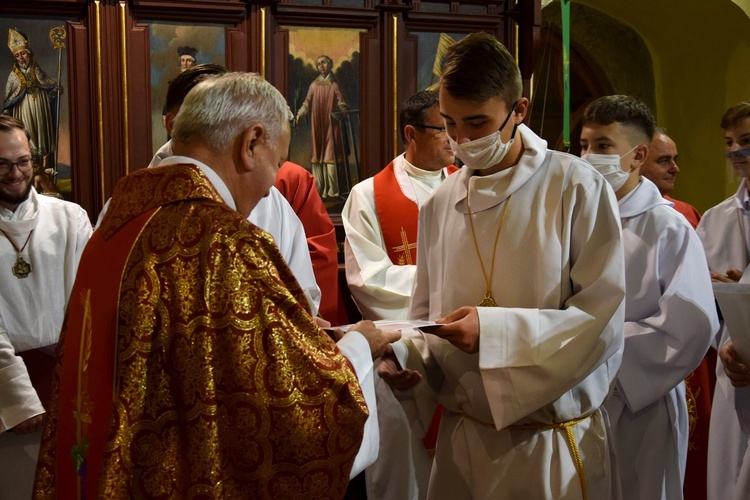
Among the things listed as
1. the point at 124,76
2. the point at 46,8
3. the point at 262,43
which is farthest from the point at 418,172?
the point at 46,8

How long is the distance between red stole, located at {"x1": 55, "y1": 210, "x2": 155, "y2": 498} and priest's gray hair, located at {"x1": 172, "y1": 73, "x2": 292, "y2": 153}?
0.24 metres

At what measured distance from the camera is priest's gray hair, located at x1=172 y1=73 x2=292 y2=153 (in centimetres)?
206

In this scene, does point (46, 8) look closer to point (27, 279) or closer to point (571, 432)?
point (27, 279)

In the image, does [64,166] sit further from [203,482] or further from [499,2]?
[203,482]

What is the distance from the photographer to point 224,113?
206 centimetres

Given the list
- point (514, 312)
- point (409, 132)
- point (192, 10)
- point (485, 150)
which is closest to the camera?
point (514, 312)

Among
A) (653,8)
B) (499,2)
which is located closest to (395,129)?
(499,2)

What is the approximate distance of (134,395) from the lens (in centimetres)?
183

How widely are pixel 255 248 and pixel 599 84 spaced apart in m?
8.45

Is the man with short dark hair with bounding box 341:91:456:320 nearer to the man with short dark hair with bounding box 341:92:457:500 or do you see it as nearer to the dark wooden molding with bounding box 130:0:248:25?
the man with short dark hair with bounding box 341:92:457:500

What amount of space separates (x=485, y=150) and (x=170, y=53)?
413 centimetres

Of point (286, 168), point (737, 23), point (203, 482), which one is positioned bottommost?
point (203, 482)

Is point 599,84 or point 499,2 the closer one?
point 499,2

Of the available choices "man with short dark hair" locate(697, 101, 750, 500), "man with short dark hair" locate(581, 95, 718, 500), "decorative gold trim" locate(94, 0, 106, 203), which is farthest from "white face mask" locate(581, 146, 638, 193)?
"decorative gold trim" locate(94, 0, 106, 203)
